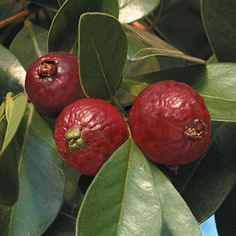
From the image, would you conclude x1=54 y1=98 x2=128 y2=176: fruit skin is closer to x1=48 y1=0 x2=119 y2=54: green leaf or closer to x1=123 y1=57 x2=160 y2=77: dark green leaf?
x1=48 y1=0 x2=119 y2=54: green leaf

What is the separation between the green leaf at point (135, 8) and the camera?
144cm

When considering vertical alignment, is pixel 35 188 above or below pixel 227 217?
above

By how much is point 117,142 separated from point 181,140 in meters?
0.09

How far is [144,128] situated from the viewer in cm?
103

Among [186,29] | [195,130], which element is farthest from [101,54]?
[186,29]

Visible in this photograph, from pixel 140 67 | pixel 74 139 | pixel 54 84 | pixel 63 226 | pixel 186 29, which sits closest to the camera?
pixel 74 139

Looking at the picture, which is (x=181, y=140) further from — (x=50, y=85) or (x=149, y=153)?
(x=50, y=85)

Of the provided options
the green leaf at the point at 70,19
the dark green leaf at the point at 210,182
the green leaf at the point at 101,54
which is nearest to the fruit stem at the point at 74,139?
the green leaf at the point at 101,54

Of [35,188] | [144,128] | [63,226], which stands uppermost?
[144,128]

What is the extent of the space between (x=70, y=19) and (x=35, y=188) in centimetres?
27

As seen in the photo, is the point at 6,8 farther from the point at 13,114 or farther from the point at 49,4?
the point at 13,114

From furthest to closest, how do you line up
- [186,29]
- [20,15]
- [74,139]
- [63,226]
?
[186,29] → [20,15] → [63,226] → [74,139]

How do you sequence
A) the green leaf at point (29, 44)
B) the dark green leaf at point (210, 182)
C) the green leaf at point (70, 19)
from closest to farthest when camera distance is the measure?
the green leaf at point (70, 19) → the dark green leaf at point (210, 182) → the green leaf at point (29, 44)

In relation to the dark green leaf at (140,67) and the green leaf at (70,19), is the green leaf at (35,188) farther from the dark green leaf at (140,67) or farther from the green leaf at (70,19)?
the dark green leaf at (140,67)
